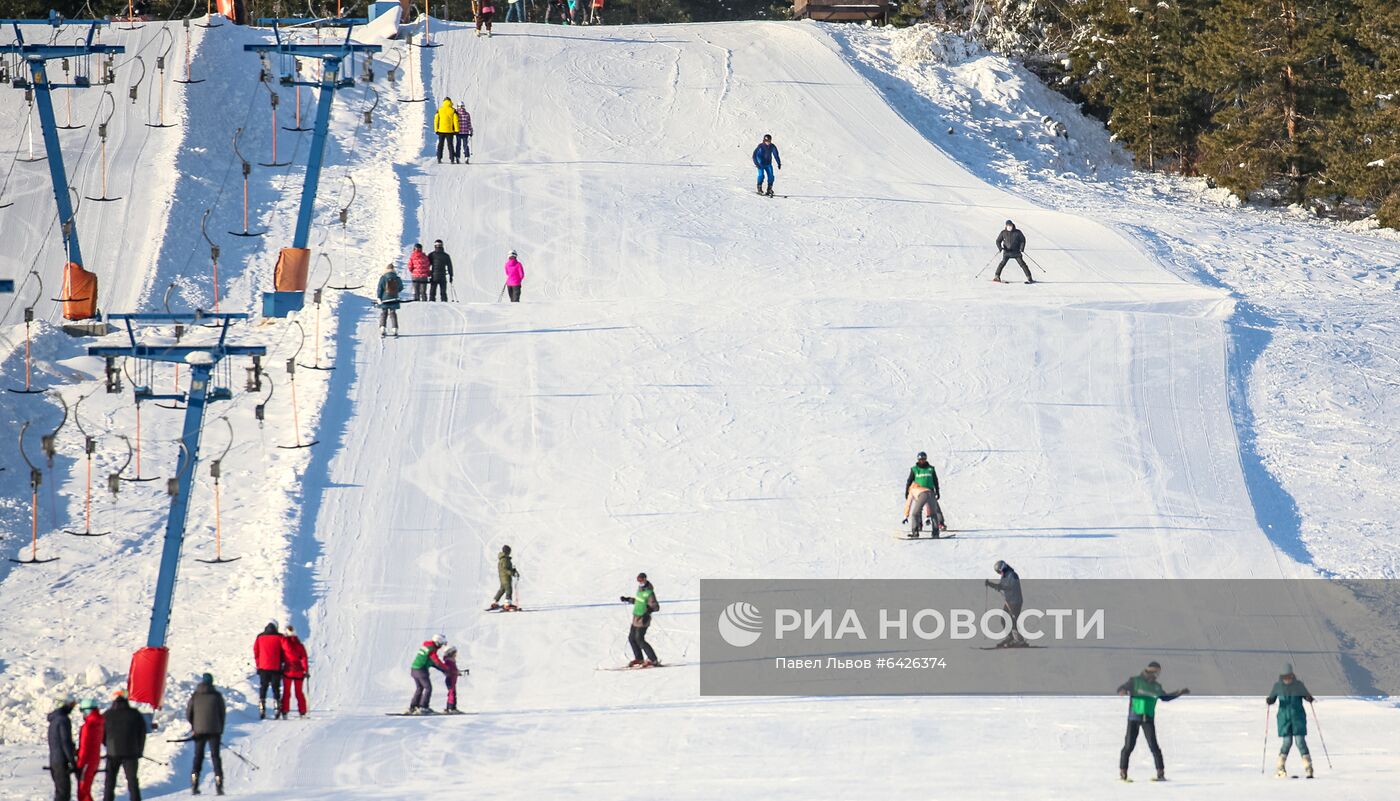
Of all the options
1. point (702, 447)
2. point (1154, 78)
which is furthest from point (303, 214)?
point (1154, 78)

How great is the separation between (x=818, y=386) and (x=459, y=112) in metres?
13.2

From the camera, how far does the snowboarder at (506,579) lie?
1922 centimetres

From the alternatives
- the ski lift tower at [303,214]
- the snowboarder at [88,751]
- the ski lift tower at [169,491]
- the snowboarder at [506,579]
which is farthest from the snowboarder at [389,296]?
the snowboarder at [88,751]

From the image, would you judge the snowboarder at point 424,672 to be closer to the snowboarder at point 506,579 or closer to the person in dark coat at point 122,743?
the snowboarder at point 506,579

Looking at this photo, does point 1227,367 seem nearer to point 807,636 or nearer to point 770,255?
point 770,255

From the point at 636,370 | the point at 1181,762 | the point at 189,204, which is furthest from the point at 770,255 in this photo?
the point at 1181,762

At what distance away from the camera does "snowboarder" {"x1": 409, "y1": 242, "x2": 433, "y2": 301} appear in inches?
1100

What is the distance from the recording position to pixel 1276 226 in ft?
123

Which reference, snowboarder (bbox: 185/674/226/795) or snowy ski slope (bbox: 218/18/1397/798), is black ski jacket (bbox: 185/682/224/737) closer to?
snowboarder (bbox: 185/674/226/795)

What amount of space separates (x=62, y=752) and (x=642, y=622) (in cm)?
624

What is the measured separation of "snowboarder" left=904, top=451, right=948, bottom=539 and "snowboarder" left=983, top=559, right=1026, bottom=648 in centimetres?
231

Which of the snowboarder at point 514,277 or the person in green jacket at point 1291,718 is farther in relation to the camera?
the snowboarder at point 514,277

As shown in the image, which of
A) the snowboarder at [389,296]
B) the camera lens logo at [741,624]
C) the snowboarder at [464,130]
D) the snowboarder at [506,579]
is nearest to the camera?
the camera lens logo at [741,624]

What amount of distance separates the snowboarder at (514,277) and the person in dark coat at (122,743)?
15.6 metres
